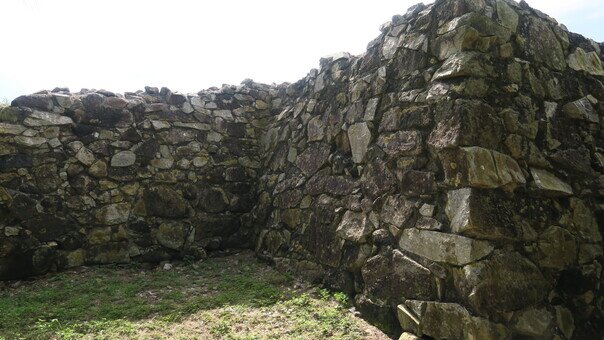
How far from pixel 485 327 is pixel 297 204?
265 centimetres

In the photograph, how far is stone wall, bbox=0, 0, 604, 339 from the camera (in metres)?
2.90

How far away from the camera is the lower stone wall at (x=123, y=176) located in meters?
4.64

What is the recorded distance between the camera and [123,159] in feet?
17.1

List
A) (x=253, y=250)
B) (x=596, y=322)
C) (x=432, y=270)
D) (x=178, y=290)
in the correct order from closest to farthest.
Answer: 1. (x=432, y=270)
2. (x=596, y=322)
3. (x=178, y=290)
4. (x=253, y=250)

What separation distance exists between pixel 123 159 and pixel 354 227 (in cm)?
320

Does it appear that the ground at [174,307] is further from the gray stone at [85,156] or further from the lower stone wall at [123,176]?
the gray stone at [85,156]

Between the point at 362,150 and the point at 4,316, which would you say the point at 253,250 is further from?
the point at 4,316

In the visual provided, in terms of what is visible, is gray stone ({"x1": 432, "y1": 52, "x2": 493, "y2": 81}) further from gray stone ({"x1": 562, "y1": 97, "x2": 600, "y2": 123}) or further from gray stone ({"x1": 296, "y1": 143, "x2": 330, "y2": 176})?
gray stone ({"x1": 296, "y1": 143, "x2": 330, "y2": 176})

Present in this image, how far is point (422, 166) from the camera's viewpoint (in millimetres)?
3244

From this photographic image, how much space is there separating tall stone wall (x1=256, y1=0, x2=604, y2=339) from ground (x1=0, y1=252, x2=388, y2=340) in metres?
0.37

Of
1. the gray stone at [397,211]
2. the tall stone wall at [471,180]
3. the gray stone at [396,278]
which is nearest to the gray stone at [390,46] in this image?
the tall stone wall at [471,180]

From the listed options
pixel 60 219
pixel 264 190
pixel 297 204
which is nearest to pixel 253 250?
pixel 264 190

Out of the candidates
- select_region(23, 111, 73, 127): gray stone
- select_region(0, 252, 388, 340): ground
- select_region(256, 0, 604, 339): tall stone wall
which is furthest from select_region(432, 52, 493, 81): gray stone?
select_region(23, 111, 73, 127): gray stone

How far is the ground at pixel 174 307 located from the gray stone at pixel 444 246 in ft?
2.44
